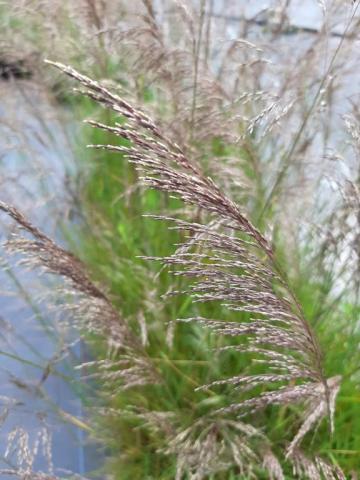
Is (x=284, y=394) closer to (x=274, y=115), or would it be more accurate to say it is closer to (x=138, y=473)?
(x=274, y=115)

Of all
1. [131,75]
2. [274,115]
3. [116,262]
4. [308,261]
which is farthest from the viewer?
[116,262]

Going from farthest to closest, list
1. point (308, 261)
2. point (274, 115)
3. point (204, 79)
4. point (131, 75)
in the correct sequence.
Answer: point (308, 261)
point (131, 75)
point (204, 79)
point (274, 115)

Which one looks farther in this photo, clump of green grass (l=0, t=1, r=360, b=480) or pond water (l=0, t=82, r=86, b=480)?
pond water (l=0, t=82, r=86, b=480)

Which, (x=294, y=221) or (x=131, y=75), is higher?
(x=131, y=75)

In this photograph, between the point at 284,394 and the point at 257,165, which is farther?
the point at 257,165

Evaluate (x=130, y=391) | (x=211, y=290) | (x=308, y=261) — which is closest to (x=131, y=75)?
(x=308, y=261)

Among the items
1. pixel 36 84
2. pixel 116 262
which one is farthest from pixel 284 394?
pixel 36 84

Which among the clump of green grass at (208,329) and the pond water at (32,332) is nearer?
the clump of green grass at (208,329)

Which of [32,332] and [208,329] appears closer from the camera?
[208,329]

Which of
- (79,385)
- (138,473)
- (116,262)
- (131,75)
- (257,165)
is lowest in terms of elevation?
(138,473)

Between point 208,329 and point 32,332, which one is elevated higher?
point 208,329
